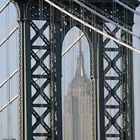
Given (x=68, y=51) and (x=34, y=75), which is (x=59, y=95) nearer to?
(x=34, y=75)

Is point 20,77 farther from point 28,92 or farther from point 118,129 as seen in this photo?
point 118,129

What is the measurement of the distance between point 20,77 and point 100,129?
408 cm

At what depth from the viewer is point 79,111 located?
5725 cm

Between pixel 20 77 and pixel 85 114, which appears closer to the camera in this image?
pixel 20 77

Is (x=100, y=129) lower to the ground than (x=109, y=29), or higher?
lower

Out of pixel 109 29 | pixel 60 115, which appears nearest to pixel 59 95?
pixel 60 115

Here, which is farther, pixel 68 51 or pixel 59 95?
pixel 68 51

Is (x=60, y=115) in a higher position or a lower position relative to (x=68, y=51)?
lower

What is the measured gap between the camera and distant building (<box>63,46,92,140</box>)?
169 ft

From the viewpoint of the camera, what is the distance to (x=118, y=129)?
49656mm

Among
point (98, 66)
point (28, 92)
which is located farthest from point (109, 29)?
point (28, 92)

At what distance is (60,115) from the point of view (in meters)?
47.7

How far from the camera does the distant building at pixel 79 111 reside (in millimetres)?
51381

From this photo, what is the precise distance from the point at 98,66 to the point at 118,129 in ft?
9.31
